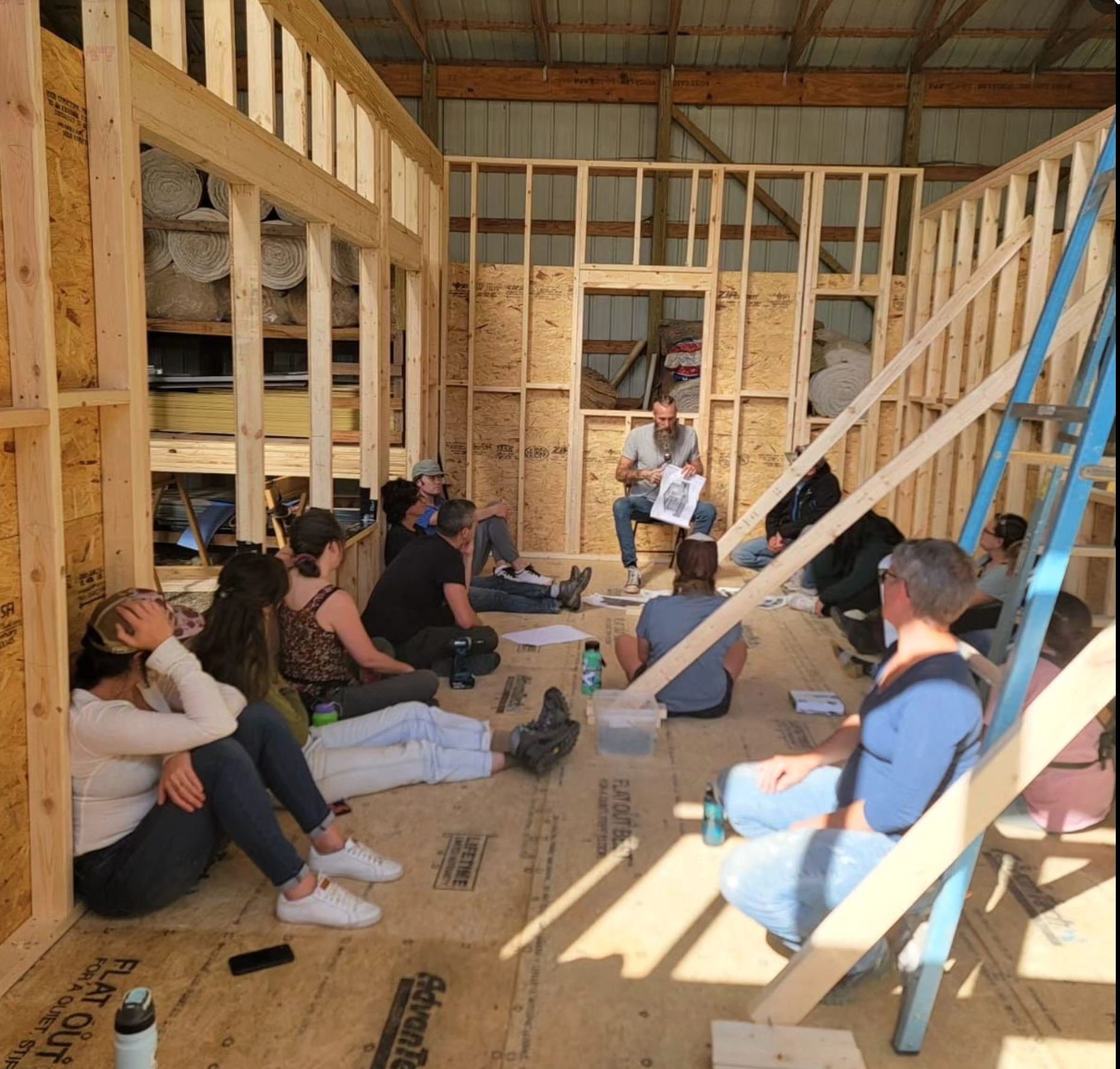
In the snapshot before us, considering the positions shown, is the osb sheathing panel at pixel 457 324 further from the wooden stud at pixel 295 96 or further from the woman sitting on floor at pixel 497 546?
the wooden stud at pixel 295 96

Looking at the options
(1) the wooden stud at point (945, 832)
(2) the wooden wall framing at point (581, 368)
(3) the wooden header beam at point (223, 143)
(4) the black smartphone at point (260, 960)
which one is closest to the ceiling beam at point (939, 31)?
(2) the wooden wall framing at point (581, 368)

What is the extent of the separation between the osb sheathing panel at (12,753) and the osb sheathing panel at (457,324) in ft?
20.0

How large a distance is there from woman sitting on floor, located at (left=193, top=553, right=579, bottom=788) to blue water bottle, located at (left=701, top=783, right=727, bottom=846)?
760mm

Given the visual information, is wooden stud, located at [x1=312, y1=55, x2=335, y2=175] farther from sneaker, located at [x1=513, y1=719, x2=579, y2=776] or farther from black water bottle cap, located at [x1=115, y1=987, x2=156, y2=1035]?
black water bottle cap, located at [x1=115, y1=987, x2=156, y2=1035]

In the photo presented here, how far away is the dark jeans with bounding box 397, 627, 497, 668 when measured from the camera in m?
5.26

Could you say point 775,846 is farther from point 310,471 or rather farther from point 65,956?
point 310,471

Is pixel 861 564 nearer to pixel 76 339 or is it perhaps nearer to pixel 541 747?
pixel 541 747

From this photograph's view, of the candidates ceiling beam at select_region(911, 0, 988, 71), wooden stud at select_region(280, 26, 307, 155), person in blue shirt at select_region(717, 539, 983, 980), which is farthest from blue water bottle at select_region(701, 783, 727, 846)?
ceiling beam at select_region(911, 0, 988, 71)

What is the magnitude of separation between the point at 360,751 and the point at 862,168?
658cm

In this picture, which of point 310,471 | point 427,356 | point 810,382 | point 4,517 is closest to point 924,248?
point 810,382

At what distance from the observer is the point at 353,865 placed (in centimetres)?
321

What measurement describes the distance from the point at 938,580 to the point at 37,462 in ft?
8.17

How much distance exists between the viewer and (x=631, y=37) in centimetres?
1080

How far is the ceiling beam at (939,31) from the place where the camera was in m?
9.27
